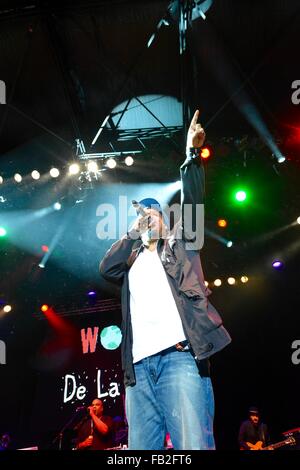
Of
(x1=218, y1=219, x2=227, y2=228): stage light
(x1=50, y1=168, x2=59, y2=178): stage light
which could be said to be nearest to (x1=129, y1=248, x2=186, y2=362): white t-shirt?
(x1=50, y1=168, x2=59, y2=178): stage light

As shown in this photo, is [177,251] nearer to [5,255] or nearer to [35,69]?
[35,69]

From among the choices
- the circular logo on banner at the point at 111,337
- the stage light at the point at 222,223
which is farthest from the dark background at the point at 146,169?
the circular logo on banner at the point at 111,337

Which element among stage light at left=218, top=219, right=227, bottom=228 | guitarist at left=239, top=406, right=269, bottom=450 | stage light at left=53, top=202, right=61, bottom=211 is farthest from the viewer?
stage light at left=218, top=219, right=227, bottom=228

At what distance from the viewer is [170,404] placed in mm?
1907

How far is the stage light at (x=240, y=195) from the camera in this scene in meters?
7.94

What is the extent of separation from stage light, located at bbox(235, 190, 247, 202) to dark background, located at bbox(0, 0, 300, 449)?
0.61 ft

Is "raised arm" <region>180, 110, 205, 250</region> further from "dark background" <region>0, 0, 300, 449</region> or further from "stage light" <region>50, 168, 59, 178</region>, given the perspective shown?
"stage light" <region>50, 168, 59, 178</region>

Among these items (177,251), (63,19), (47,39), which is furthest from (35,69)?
(177,251)

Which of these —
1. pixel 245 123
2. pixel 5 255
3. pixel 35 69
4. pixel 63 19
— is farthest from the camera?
pixel 5 255

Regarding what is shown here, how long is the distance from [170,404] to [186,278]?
65 centimetres

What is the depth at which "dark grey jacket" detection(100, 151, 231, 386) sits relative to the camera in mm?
2010

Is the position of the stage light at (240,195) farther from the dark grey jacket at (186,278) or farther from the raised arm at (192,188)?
the raised arm at (192,188)

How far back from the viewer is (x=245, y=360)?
32.3ft
